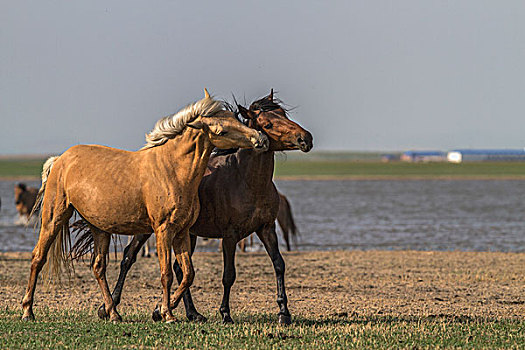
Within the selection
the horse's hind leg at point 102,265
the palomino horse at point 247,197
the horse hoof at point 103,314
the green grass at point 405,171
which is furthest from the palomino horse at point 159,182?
the green grass at point 405,171

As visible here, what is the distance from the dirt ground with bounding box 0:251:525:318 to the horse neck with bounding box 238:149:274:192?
2292mm

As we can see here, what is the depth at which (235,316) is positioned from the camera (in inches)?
410

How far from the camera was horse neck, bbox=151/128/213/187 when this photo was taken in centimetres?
888

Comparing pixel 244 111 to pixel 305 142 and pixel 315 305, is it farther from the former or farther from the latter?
pixel 315 305

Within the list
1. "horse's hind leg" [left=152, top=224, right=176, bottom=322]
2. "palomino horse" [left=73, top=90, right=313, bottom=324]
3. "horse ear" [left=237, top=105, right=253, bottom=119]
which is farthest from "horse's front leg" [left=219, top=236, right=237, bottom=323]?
"horse ear" [left=237, top=105, right=253, bottom=119]

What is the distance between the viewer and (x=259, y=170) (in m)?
9.36

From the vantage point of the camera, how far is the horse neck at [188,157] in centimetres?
888

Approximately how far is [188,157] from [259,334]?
2.07 metres

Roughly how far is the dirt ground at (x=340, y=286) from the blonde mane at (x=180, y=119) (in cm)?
289

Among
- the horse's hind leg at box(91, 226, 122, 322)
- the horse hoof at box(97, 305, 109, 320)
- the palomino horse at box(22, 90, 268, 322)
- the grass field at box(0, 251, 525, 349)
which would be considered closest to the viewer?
the grass field at box(0, 251, 525, 349)

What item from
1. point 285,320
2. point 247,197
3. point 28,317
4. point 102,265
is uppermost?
point 247,197

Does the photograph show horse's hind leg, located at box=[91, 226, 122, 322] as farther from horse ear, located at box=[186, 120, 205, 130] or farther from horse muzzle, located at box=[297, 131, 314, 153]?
horse muzzle, located at box=[297, 131, 314, 153]

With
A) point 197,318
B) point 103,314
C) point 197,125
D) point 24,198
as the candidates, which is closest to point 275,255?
point 197,318

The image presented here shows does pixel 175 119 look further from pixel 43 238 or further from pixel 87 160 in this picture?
pixel 43 238
